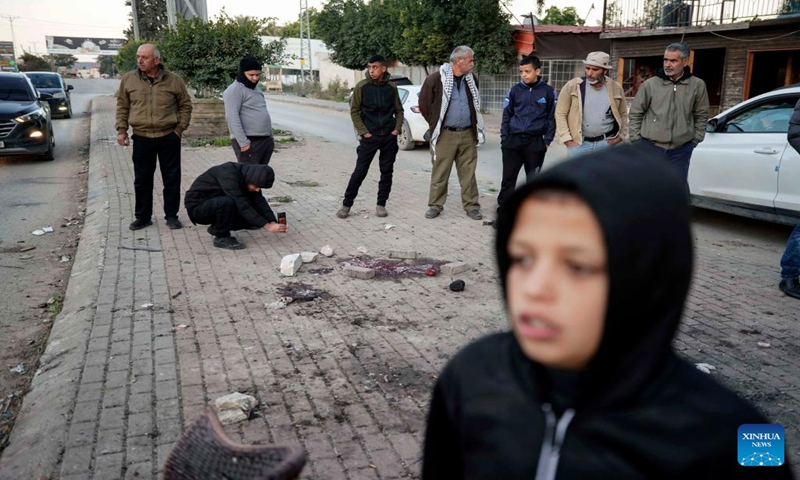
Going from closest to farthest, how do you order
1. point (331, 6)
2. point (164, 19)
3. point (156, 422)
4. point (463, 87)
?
point (156, 422) → point (463, 87) → point (331, 6) → point (164, 19)

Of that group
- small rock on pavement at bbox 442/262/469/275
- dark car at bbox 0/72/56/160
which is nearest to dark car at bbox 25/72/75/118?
dark car at bbox 0/72/56/160

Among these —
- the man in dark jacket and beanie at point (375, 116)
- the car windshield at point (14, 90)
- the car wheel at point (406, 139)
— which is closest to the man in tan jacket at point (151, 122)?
the man in dark jacket and beanie at point (375, 116)

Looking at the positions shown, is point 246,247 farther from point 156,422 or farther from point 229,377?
point 156,422

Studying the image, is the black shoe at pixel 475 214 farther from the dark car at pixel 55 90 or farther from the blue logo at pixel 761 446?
the dark car at pixel 55 90

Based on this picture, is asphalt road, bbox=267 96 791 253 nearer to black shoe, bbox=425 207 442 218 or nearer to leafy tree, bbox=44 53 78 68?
black shoe, bbox=425 207 442 218

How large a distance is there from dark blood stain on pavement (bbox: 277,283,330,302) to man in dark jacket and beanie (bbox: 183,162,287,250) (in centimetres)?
138

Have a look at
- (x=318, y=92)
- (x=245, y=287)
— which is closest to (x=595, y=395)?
(x=245, y=287)

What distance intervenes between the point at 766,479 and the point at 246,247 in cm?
657

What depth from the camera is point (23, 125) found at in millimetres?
14008

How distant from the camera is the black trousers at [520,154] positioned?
807 centimetres

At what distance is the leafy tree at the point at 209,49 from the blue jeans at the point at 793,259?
14562 mm

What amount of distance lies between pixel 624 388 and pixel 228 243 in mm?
6469

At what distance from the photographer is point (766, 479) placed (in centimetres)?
124

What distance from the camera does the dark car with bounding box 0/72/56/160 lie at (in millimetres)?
13878
